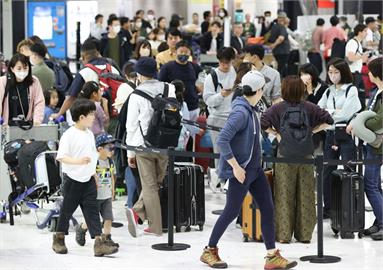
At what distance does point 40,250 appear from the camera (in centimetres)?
824

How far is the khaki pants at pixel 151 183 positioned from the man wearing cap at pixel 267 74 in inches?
67.1

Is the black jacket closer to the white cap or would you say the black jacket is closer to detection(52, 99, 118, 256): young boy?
detection(52, 99, 118, 256): young boy

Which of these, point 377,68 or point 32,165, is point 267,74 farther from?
point 32,165

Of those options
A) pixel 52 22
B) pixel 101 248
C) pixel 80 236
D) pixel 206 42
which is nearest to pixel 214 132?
pixel 80 236

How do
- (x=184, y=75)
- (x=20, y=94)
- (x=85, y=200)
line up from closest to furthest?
(x=85, y=200) < (x=20, y=94) < (x=184, y=75)

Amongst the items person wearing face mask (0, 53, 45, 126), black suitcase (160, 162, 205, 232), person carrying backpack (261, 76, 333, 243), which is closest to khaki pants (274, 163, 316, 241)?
person carrying backpack (261, 76, 333, 243)

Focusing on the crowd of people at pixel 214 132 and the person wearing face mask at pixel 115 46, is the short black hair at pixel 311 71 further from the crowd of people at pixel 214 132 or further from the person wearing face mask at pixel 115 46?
the person wearing face mask at pixel 115 46

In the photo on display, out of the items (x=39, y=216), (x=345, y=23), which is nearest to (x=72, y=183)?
(x=39, y=216)

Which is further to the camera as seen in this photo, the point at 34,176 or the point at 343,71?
the point at 34,176

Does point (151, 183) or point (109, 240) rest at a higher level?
point (151, 183)

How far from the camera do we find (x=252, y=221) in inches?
336

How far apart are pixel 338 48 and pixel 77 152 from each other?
13246 millimetres

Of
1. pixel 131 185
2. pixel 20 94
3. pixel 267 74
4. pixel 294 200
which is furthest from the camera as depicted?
pixel 267 74

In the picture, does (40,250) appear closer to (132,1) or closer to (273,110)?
(273,110)
